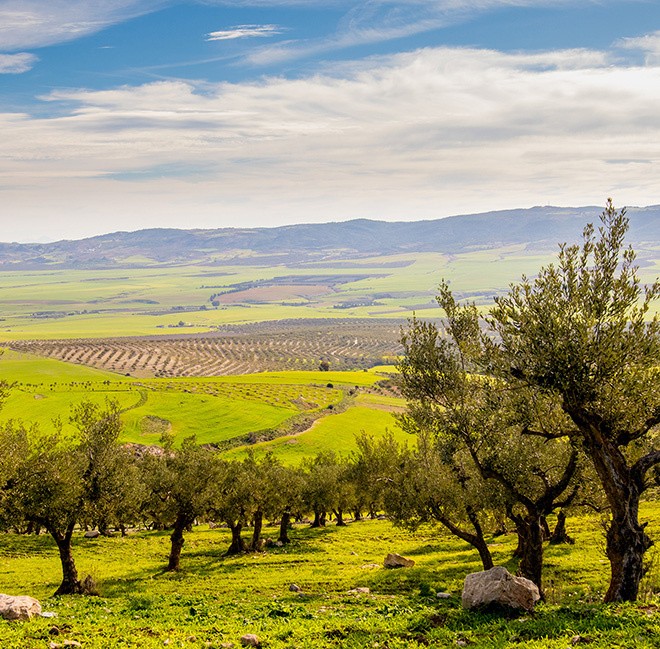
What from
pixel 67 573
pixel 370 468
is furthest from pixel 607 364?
pixel 370 468

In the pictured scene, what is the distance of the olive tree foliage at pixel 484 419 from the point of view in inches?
1172

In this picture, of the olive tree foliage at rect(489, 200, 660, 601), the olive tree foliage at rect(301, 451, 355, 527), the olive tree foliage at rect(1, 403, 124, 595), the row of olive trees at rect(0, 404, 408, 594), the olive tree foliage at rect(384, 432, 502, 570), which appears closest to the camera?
the olive tree foliage at rect(489, 200, 660, 601)

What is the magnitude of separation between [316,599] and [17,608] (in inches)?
659

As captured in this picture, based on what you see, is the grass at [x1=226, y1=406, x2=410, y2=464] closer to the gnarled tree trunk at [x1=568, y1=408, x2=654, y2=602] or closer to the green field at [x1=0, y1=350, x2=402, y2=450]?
the green field at [x1=0, y1=350, x2=402, y2=450]

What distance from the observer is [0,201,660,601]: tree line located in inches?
996

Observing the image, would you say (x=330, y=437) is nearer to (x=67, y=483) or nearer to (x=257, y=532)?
(x=257, y=532)

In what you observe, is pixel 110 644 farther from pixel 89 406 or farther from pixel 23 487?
pixel 89 406

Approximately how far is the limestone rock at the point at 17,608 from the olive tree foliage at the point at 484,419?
22756 mm

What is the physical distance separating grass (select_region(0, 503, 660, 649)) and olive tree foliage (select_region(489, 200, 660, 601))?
345 centimetres

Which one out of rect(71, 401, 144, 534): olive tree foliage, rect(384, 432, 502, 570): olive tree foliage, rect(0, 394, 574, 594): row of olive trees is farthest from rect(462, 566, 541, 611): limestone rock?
rect(71, 401, 144, 534): olive tree foliage

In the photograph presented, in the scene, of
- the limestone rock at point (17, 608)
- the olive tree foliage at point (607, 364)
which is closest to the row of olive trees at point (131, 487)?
the limestone rock at point (17, 608)

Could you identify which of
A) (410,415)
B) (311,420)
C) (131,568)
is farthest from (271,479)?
(311,420)

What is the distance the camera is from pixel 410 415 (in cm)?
3716

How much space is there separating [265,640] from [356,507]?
2630 inches
